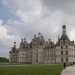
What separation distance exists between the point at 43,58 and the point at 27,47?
16282 millimetres

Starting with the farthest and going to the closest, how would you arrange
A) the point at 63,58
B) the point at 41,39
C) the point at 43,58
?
the point at 41,39, the point at 43,58, the point at 63,58

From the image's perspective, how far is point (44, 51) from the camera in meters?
135

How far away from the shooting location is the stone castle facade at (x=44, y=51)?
124750mm

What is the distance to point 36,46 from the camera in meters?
140

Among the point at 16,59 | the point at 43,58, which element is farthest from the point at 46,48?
the point at 16,59

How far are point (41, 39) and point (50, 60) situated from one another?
19.1 m

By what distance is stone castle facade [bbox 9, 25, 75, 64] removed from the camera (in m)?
125

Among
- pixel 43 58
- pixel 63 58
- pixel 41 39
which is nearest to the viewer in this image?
pixel 63 58

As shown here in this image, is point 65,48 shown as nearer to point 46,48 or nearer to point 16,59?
point 46,48

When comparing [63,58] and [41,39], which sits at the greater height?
[41,39]

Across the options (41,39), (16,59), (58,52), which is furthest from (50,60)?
(16,59)

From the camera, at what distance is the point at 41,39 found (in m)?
145

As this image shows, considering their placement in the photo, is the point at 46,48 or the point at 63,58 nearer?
the point at 63,58

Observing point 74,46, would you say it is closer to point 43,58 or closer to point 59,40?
point 59,40
